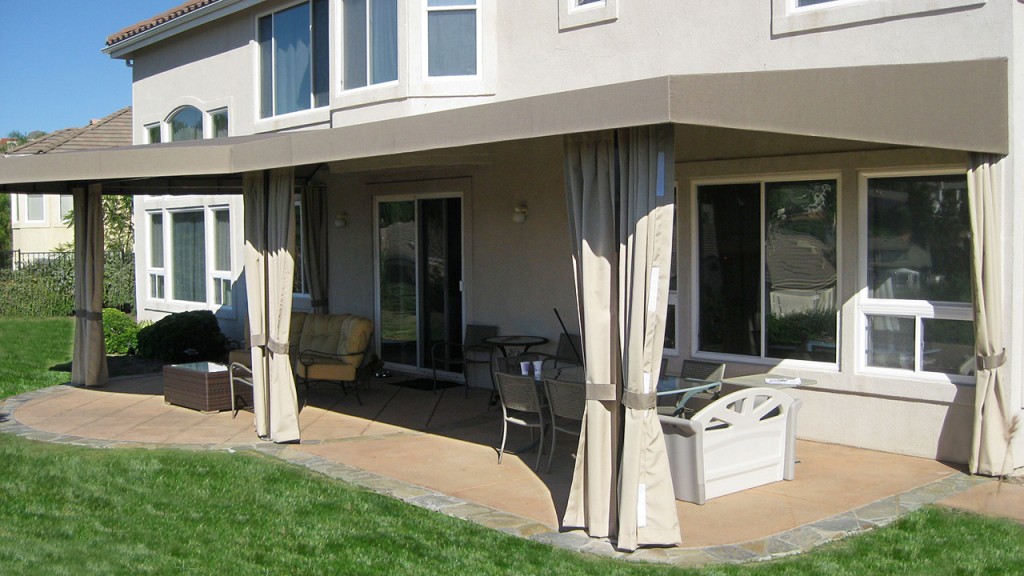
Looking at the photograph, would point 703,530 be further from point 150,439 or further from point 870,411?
point 150,439

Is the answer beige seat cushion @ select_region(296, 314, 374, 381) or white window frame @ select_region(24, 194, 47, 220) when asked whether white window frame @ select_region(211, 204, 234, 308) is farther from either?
white window frame @ select_region(24, 194, 47, 220)

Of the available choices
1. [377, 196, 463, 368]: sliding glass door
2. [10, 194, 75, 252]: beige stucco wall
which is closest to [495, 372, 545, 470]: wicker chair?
[377, 196, 463, 368]: sliding glass door

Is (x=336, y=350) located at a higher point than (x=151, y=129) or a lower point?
lower

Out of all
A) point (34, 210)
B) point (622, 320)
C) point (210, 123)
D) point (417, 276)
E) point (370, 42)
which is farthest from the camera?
point (34, 210)

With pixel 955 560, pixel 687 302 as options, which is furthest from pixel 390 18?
pixel 955 560

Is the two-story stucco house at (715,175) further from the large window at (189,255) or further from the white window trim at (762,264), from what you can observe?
the large window at (189,255)

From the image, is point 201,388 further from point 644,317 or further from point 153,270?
point 153,270

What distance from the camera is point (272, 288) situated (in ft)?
29.3

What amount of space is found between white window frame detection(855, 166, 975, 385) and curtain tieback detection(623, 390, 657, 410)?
3248 millimetres

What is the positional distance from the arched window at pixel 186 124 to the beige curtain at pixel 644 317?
12.4m

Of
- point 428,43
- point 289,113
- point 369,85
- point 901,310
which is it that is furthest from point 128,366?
point 901,310

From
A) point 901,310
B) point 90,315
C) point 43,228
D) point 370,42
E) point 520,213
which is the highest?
point 370,42

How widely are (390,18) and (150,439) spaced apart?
563 cm

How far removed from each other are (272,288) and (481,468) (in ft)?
8.66
